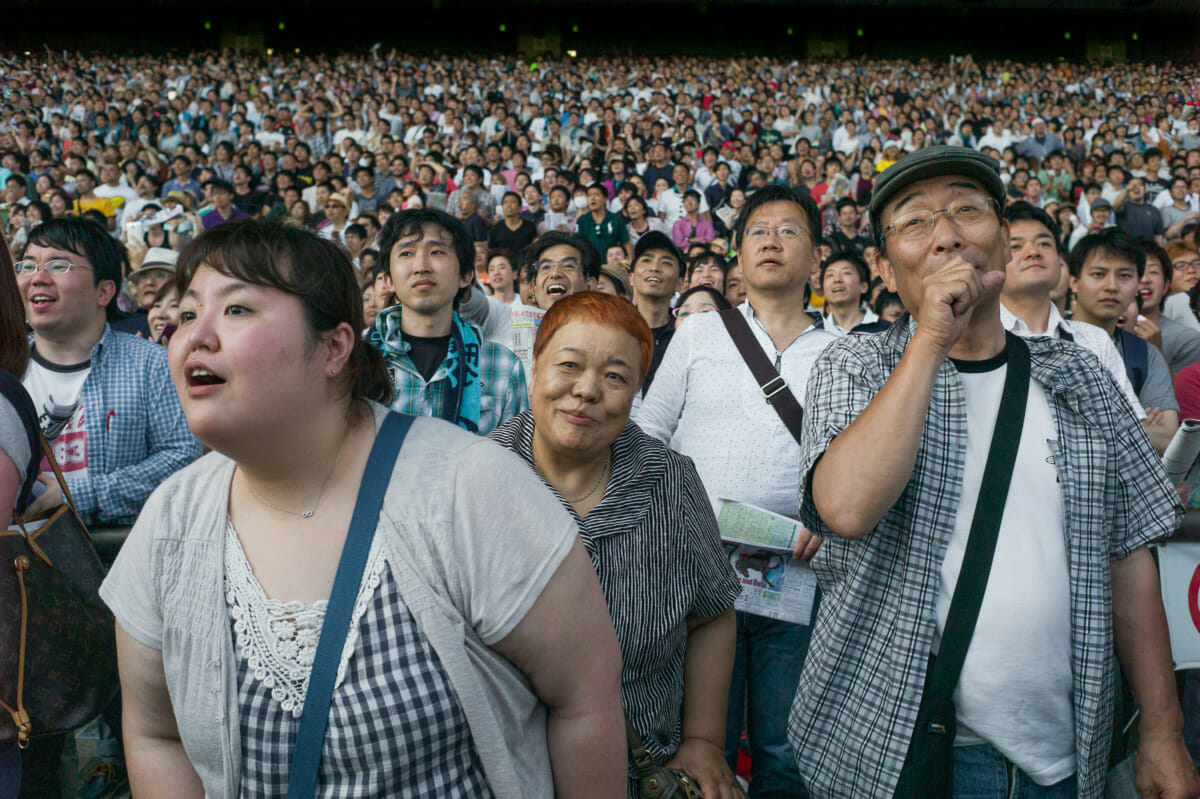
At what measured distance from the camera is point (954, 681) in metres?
1.71

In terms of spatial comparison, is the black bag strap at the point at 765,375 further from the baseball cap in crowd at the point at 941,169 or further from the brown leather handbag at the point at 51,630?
the brown leather handbag at the point at 51,630

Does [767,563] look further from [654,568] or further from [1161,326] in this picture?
[1161,326]

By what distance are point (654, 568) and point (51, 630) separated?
145 centimetres

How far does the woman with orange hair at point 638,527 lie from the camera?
199 cm

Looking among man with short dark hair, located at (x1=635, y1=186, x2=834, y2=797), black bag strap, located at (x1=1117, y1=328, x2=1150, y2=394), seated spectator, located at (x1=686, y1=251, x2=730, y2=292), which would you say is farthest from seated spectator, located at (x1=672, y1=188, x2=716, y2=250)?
man with short dark hair, located at (x1=635, y1=186, x2=834, y2=797)

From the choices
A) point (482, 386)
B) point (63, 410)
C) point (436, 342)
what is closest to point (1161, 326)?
point (482, 386)

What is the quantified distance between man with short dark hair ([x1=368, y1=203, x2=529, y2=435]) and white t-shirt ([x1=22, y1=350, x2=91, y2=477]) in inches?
41.0

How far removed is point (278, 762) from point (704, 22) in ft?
103

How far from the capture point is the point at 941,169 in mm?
1820

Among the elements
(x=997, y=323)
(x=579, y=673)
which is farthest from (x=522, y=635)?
(x=997, y=323)

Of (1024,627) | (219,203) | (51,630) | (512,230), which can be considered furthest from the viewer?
(219,203)

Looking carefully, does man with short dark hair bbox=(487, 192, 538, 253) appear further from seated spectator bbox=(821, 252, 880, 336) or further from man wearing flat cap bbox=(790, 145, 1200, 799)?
man wearing flat cap bbox=(790, 145, 1200, 799)

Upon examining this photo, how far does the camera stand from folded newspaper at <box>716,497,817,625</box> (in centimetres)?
259

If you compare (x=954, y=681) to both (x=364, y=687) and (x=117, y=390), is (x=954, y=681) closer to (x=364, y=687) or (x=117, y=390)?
(x=364, y=687)
